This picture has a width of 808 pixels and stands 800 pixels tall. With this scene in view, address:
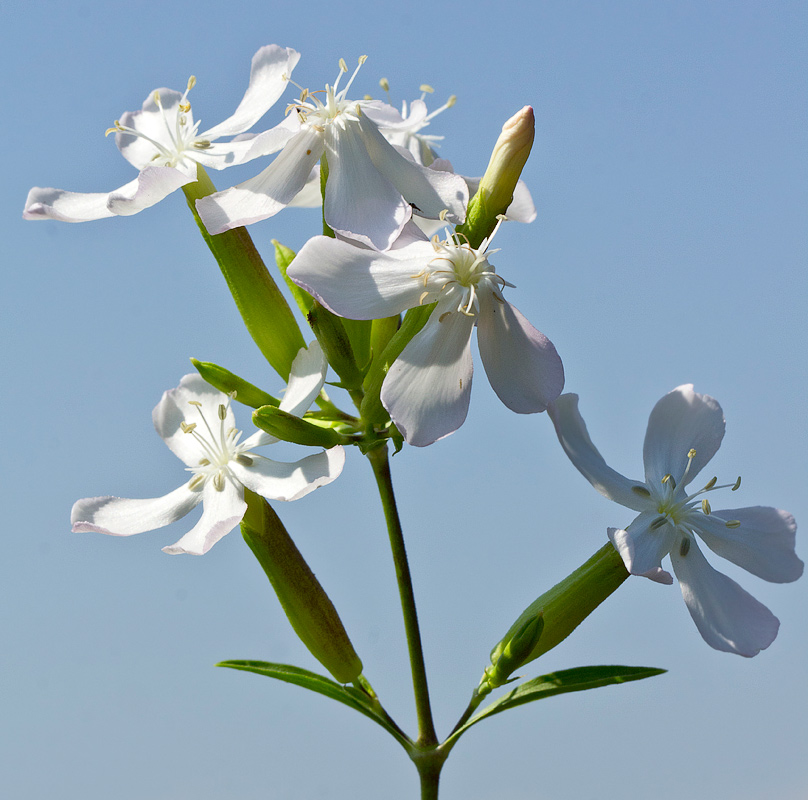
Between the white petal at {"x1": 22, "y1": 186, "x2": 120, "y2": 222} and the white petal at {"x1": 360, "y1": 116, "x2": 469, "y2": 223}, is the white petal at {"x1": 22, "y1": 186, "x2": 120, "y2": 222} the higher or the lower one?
the higher one

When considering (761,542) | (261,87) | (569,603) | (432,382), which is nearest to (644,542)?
(569,603)

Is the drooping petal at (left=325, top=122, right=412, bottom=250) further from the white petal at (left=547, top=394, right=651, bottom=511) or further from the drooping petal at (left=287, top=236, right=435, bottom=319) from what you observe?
the white petal at (left=547, top=394, right=651, bottom=511)

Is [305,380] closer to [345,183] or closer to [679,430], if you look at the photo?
[345,183]

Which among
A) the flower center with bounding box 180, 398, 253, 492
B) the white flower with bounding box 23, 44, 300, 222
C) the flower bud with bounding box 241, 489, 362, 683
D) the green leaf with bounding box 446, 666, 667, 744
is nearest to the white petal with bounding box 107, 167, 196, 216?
the white flower with bounding box 23, 44, 300, 222

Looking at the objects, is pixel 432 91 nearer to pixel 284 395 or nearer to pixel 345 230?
pixel 345 230

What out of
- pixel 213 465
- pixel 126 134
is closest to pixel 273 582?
pixel 213 465

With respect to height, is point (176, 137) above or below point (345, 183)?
above
